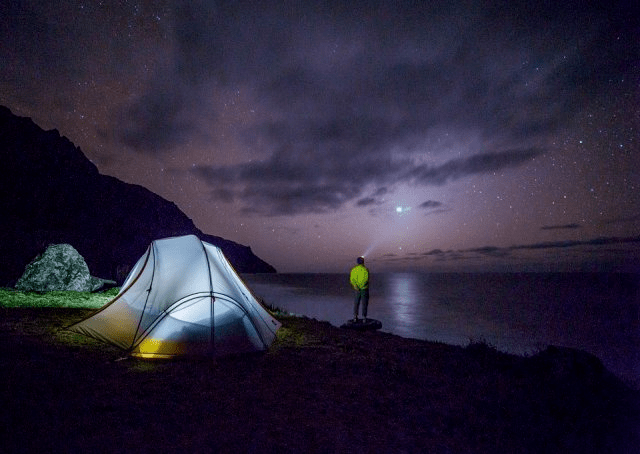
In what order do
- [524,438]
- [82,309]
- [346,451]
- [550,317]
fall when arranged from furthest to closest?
[550,317] → [82,309] → [524,438] → [346,451]

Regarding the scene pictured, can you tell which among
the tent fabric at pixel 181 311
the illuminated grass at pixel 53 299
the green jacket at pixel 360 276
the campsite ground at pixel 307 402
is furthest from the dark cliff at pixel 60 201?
the campsite ground at pixel 307 402

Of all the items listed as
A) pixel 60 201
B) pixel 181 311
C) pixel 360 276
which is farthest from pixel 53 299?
pixel 60 201

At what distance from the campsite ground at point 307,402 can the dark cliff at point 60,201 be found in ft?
157

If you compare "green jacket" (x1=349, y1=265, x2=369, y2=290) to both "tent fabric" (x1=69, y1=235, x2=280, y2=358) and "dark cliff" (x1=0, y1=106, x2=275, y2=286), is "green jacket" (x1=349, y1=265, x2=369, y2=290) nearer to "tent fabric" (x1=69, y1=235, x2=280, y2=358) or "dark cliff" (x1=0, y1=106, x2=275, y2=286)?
"tent fabric" (x1=69, y1=235, x2=280, y2=358)

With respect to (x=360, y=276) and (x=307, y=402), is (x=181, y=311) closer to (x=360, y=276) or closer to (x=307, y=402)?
(x=307, y=402)

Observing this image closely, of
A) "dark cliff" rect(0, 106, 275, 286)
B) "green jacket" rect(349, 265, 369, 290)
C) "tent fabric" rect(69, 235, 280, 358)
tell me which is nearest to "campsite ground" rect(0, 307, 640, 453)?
"tent fabric" rect(69, 235, 280, 358)

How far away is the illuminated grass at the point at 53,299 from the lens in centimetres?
1259

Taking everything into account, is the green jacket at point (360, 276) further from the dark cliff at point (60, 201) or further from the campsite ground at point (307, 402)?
the dark cliff at point (60, 201)

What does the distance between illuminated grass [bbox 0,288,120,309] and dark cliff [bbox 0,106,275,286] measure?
117 feet

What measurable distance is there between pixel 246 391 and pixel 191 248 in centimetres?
430

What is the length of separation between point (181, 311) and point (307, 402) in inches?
155

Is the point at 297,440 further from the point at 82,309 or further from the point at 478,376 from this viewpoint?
the point at 82,309

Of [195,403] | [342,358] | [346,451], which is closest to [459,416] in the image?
[346,451]

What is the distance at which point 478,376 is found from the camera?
693 centimetres
